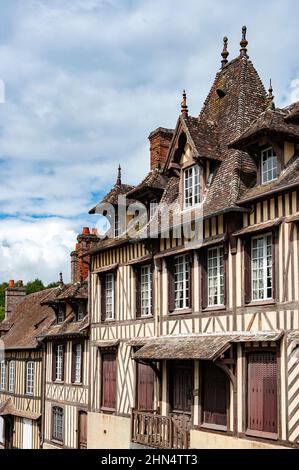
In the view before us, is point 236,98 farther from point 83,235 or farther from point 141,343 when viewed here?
point 83,235

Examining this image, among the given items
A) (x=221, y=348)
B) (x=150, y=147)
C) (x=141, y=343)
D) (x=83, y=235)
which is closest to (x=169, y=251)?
(x=141, y=343)

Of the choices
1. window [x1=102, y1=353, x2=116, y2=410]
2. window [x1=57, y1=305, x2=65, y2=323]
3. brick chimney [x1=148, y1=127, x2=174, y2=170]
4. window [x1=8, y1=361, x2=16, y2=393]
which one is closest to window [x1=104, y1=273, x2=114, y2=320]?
window [x1=102, y1=353, x2=116, y2=410]

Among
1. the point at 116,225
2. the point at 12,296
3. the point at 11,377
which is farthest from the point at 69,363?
the point at 12,296

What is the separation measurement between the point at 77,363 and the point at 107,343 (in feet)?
13.8

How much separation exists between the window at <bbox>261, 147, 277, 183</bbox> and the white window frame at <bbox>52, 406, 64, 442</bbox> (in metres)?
13.1

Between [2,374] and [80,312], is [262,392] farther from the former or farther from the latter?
[2,374]

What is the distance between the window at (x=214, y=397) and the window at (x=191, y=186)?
377cm

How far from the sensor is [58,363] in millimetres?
24609

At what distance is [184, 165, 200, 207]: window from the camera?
16.2m

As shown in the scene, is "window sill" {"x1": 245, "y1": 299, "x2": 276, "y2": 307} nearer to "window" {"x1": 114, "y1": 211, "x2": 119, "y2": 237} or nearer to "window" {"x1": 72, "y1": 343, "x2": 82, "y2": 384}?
"window" {"x1": 114, "y1": 211, "x2": 119, "y2": 237}

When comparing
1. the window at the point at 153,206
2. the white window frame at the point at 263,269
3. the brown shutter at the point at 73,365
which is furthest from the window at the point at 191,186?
the brown shutter at the point at 73,365

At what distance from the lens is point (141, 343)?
17.2 meters

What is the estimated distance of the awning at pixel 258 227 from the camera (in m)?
13.2

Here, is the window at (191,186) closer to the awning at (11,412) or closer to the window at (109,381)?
the window at (109,381)
